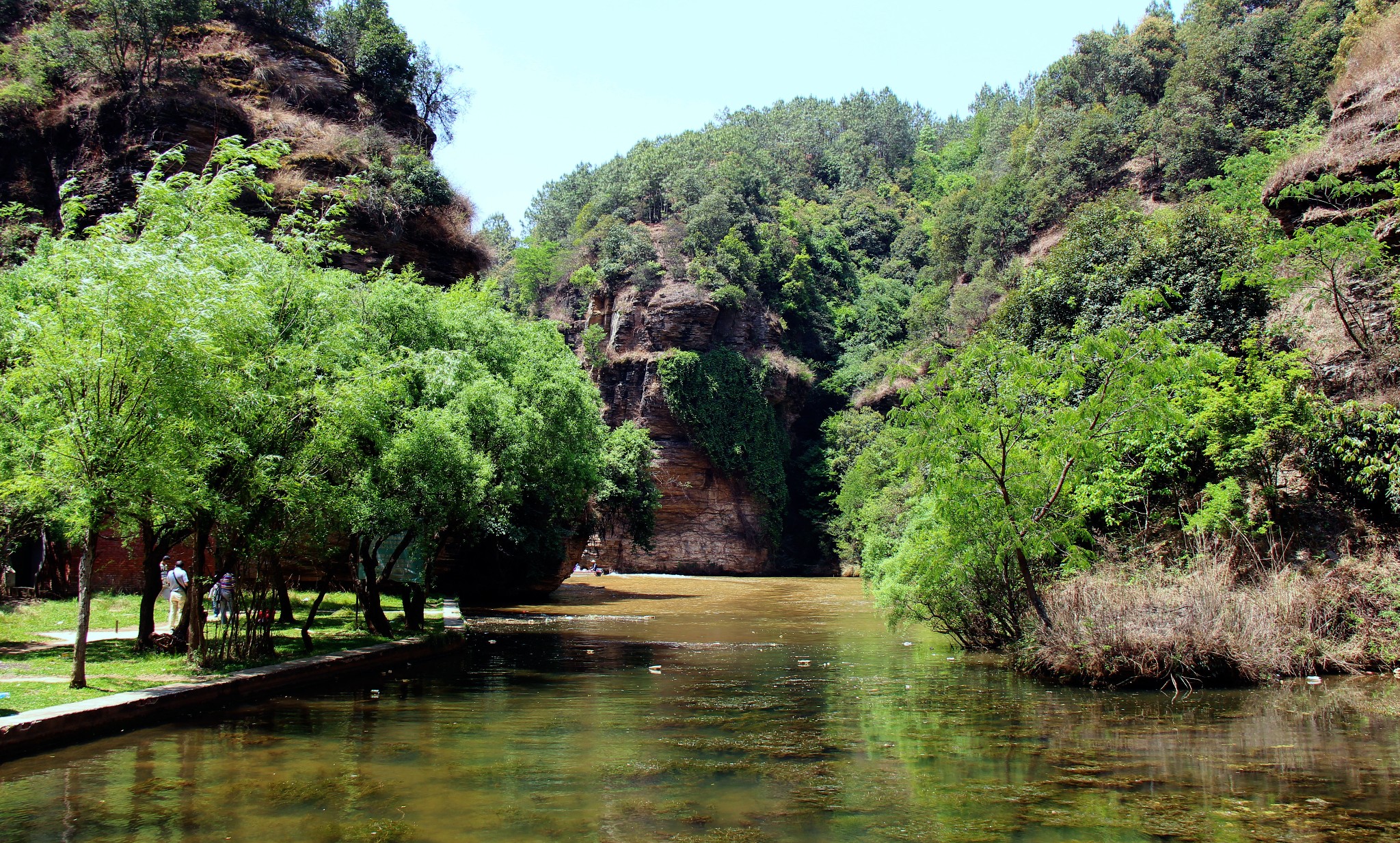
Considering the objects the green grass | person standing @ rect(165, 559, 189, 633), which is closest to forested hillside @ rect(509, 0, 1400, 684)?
person standing @ rect(165, 559, 189, 633)

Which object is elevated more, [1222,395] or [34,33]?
[34,33]

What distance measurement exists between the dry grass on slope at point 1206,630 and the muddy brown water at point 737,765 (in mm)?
623

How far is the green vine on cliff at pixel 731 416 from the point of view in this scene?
59625mm

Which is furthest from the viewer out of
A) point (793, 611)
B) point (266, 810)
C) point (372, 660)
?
point (793, 611)

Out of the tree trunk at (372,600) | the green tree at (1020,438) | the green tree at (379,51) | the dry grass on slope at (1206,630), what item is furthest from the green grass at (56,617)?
the green tree at (379,51)

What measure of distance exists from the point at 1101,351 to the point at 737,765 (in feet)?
28.7

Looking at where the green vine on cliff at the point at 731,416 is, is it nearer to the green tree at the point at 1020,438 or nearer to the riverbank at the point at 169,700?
the riverbank at the point at 169,700

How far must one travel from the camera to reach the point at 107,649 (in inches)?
591

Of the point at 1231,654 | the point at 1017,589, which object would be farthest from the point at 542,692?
the point at 1231,654

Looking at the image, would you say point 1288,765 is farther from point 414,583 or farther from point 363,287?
point 363,287

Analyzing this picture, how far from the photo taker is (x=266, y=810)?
7168 millimetres

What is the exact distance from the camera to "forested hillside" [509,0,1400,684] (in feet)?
46.1

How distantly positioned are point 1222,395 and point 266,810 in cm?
1698

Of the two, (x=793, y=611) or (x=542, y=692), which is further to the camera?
(x=793, y=611)
